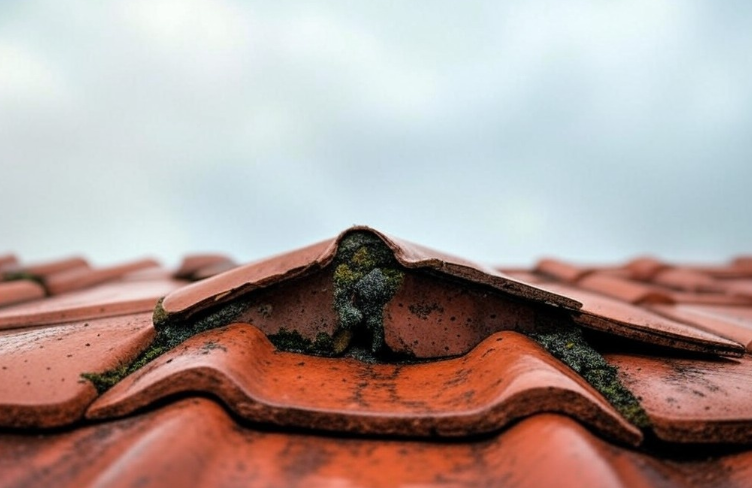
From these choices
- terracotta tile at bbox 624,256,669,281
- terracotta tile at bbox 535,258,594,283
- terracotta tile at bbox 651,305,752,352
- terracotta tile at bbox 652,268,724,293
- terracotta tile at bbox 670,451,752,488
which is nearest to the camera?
terracotta tile at bbox 670,451,752,488

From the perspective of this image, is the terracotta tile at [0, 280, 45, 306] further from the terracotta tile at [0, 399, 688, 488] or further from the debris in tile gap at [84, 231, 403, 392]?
the terracotta tile at [0, 399, 688, 488]

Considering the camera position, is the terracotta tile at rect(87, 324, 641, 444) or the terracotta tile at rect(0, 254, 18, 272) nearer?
the terracotta tile at rect(87, 324, 641, 444)

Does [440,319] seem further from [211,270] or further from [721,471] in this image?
[211,270]

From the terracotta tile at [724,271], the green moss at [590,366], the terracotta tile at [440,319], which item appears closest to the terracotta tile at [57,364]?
the terracotta tile at [440,319]

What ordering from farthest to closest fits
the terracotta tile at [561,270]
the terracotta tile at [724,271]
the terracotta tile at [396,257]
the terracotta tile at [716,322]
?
the terracotta tile at [724,271] < the terracotta tile at [561,270] < the terracotta tile at [716,322] < the terracotta tile at [396,257]

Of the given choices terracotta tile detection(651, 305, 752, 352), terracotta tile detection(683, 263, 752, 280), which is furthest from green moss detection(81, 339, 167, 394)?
terracotta tile detection(683, 263, 752, 280)

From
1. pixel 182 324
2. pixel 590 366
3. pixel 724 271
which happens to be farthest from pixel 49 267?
pixel 724 271

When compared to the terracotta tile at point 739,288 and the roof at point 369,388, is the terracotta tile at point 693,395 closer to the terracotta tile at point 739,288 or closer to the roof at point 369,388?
the roof at point 369,388
